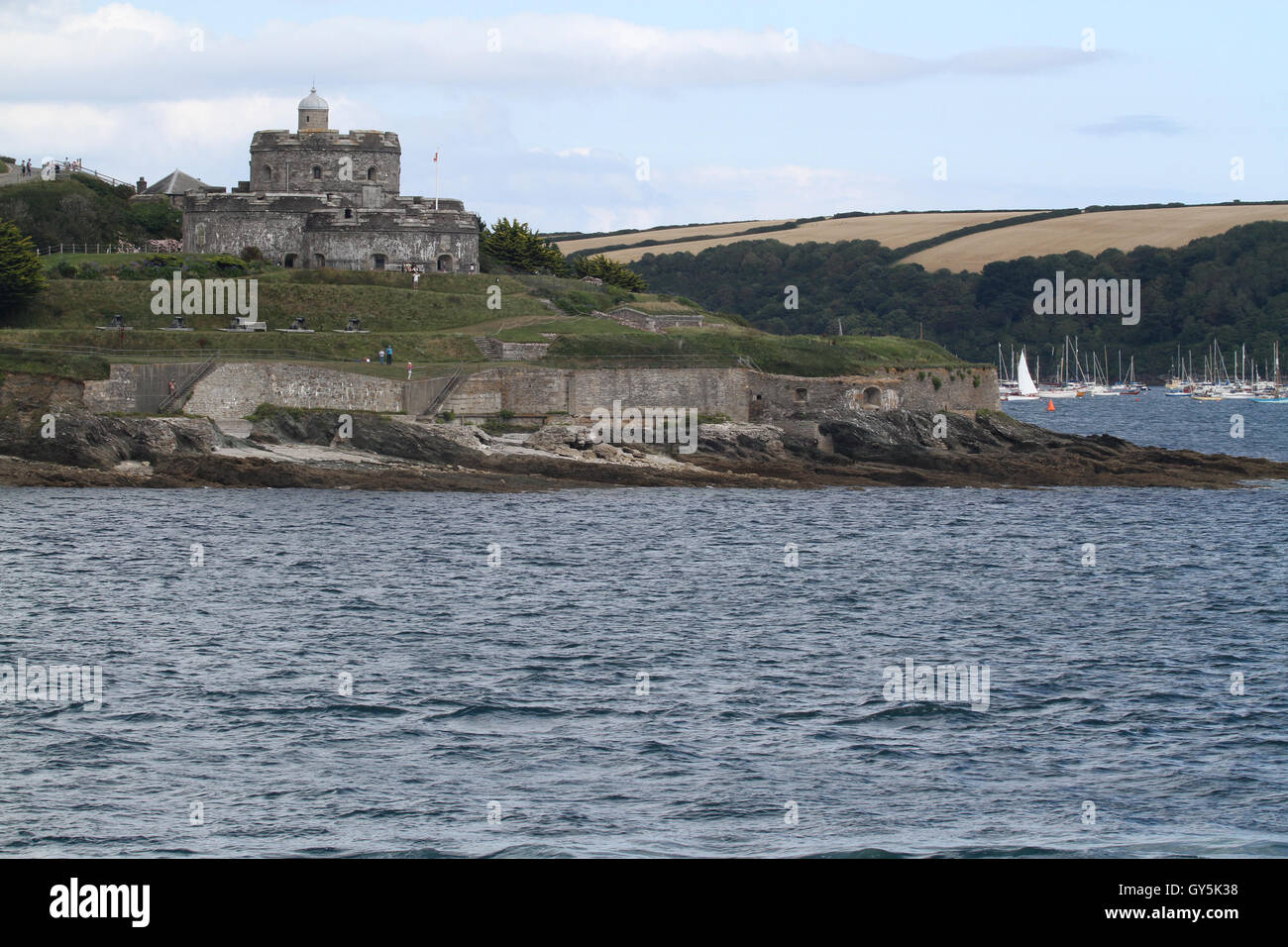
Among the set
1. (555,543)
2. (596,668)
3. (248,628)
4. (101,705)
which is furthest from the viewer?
(555,543)

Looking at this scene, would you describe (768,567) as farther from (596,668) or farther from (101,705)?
(101,705)

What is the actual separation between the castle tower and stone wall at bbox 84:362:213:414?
28877 millimetres

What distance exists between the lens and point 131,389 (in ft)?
200

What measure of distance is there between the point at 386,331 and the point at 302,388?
9.98 m

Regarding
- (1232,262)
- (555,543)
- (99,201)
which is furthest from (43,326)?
(1232,262)

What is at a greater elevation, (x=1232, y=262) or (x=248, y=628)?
(x=1232, y=262)

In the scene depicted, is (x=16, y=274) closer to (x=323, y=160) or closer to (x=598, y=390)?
(x=323, y=160)

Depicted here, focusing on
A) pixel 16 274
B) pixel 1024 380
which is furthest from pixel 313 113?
pixel 1024 380

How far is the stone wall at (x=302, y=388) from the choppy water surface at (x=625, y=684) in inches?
427

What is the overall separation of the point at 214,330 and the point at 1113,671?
A: 165 ft

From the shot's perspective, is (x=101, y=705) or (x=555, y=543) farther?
(x=555, y=543)
